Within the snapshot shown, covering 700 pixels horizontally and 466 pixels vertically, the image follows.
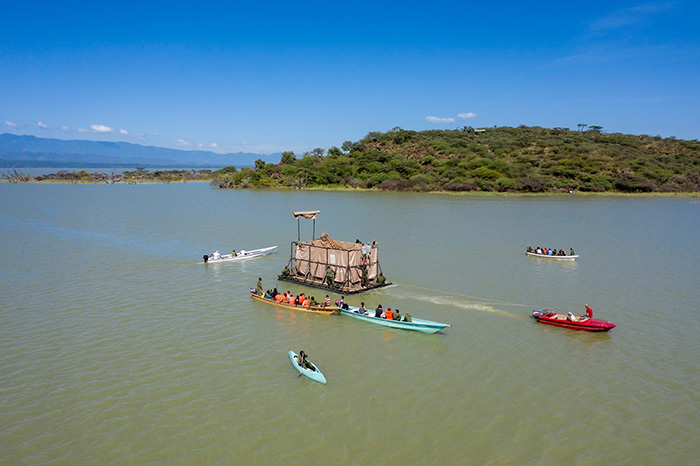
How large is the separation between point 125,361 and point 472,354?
45.1 feet

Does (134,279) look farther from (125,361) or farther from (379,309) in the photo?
(379,309)

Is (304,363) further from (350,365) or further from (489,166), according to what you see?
(489,166)

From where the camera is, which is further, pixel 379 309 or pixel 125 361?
pixel 379 309

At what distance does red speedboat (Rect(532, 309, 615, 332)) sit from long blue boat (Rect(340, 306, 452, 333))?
5266 mm

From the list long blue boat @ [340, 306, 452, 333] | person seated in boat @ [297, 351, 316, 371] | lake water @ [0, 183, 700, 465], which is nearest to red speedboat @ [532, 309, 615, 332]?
lake water @ [0, 183, 700, 465]

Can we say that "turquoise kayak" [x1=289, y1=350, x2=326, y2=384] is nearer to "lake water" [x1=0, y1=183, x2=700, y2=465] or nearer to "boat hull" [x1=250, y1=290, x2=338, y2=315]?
"lake water" [x1=0, y1=183, x2=700, y2=465]

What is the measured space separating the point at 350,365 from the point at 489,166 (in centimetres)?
9894

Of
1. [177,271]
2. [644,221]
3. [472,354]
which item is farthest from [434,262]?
[644,221]

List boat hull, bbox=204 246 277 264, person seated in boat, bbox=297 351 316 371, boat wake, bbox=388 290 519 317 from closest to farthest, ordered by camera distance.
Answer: person seated in boat, bbox=297 351 316 371
boat wake, bbox=388 290 519 317
boat hull, bbox=204 246 277 264

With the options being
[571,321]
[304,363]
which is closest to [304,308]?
[304,363]

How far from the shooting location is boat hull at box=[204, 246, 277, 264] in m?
33.4

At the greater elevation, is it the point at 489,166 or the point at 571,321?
the point at 489,166

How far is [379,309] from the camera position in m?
20.8

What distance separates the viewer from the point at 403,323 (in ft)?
65.8
